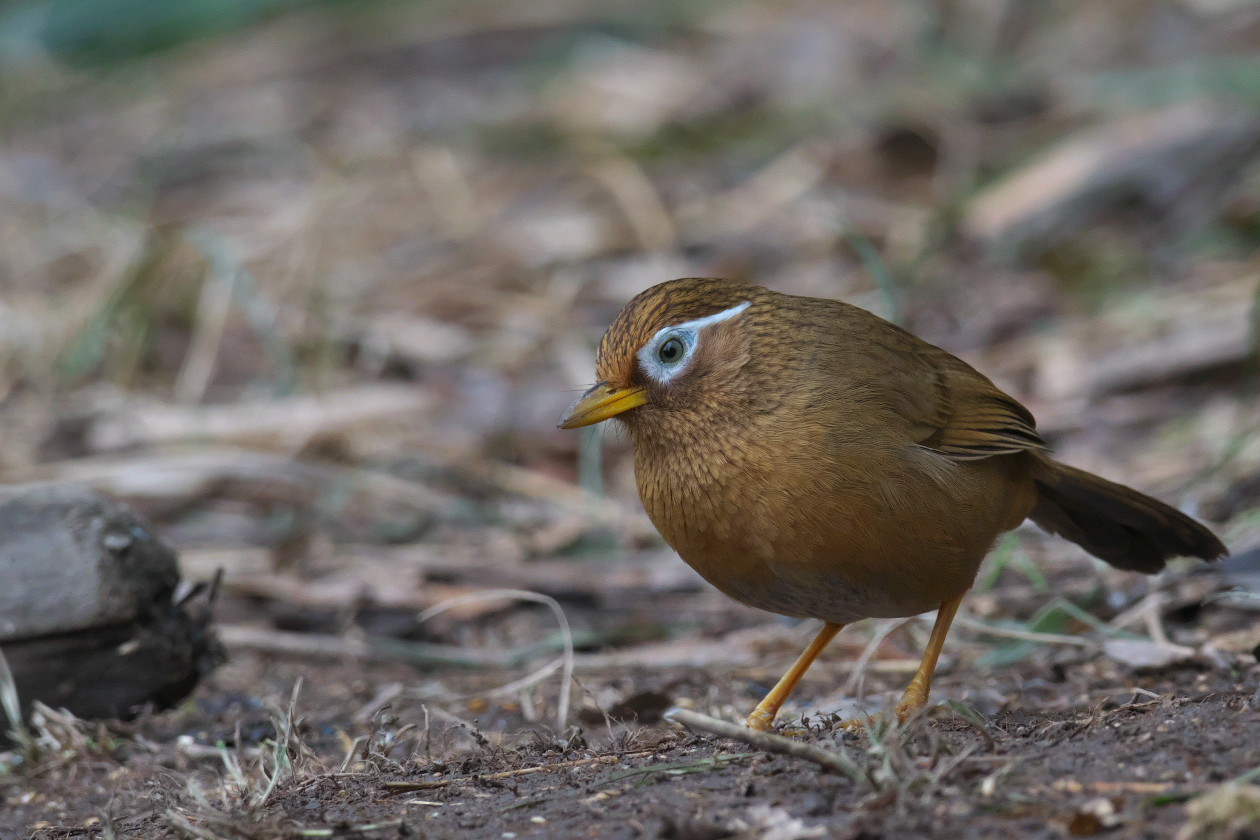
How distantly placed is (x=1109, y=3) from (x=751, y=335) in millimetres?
9379

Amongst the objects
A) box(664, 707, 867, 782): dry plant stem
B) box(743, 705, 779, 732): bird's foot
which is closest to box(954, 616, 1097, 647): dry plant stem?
box(743, 705, 779, 732): bird's foot

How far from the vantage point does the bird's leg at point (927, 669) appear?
3.74m

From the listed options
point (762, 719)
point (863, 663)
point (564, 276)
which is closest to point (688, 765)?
point (762, 719)

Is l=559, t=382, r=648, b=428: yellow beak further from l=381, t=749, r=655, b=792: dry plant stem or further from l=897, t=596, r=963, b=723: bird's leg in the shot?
l=897, t=596, r=963, b=723: bird's leg

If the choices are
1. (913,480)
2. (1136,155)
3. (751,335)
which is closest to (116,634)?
(751,335)

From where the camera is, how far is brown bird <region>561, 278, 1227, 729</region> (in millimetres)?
3426

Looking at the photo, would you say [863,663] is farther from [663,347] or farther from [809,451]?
[663,347]

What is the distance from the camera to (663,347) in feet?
12.1

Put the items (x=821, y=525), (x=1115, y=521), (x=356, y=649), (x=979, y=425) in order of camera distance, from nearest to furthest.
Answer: (x=821, y=525) → (x=979, y=425) → (x=1115, y=521) → (x=356, y=649)

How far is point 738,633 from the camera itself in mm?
5191

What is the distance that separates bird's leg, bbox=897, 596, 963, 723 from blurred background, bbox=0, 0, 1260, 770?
30 centimetres

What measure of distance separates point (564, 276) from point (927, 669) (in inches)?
195

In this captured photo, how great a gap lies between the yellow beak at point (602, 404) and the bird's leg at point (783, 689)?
36.5 inches

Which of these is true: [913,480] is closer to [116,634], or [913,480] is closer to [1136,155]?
[116,634]
